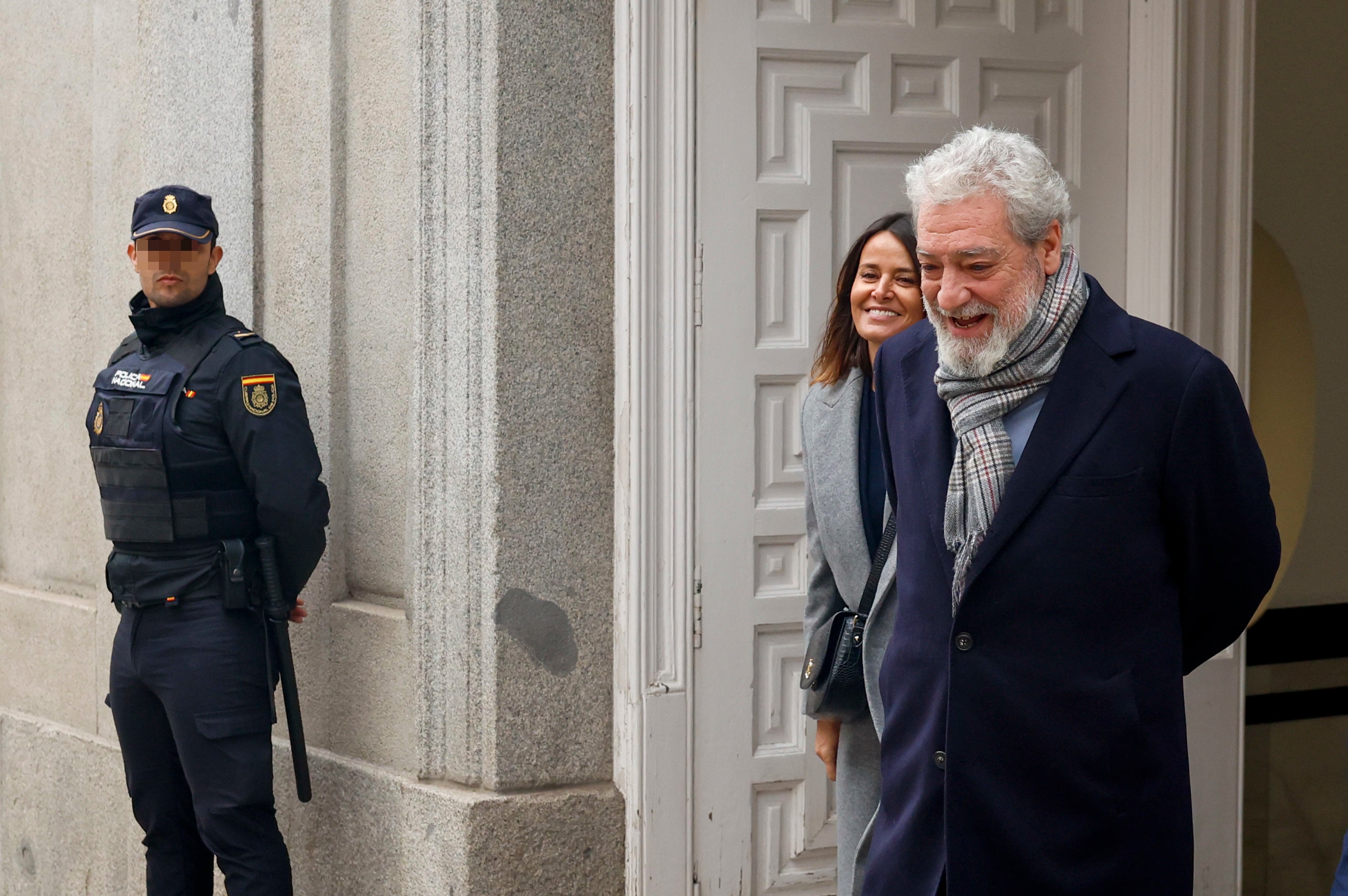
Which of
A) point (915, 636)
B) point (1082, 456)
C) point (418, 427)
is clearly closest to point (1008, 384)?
point (1082, 456)

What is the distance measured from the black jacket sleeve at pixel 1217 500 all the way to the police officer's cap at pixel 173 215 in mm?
3095

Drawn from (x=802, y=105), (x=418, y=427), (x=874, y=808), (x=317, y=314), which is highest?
(x=802, y=105)

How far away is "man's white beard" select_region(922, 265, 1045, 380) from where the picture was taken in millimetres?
2367

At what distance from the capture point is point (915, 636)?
249cm

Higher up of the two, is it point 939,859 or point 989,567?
point 989,567

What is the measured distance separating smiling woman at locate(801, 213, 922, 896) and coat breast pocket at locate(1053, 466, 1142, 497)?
2.77 feet

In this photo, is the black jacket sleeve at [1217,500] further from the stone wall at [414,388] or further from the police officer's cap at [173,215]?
the police officer's cap at [173,215]

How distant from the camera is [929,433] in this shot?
2.54 metres

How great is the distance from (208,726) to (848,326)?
2162mm

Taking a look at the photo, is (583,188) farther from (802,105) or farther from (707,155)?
(802,105)

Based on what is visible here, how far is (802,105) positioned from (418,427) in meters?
1.47

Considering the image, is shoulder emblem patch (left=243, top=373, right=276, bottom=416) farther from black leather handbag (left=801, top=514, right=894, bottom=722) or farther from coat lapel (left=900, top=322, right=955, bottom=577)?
coat lapel (left=900, top=322, right=955, bottom=577)

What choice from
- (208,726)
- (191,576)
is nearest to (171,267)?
(191,576)

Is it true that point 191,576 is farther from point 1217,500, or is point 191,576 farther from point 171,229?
point 1217,500
